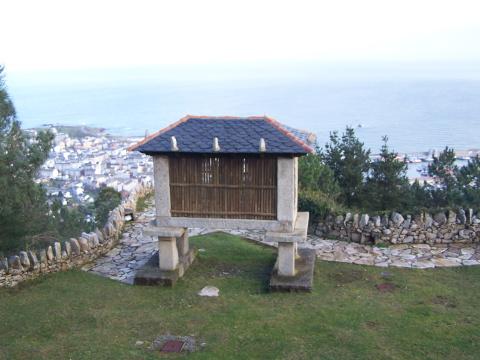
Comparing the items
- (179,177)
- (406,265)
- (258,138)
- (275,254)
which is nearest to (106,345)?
(179,177)

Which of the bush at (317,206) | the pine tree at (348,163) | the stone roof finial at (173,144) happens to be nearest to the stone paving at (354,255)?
the bush at (317,206)

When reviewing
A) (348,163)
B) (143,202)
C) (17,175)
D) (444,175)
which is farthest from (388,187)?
(17,175)

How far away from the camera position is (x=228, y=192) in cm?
1180

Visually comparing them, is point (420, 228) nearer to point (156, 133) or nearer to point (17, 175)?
point (156, 133)

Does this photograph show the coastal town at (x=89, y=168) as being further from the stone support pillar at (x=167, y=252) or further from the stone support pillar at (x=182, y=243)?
the stone support pillar at (x=167, y=252)

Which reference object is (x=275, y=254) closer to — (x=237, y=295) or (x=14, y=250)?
(x=237, y=295)

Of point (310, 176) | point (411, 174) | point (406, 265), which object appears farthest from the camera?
point (411, 174)

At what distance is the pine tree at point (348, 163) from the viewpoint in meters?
20.6

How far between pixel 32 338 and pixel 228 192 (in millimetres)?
5253

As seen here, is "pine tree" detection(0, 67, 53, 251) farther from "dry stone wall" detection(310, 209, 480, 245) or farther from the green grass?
"dry stone wall" detection(310, 209, 480, 245)

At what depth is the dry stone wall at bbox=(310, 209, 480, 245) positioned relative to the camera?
14641mm

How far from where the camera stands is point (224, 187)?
38.6ft

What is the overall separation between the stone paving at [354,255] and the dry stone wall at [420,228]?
0.77 feet

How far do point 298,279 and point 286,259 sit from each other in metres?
0.56
